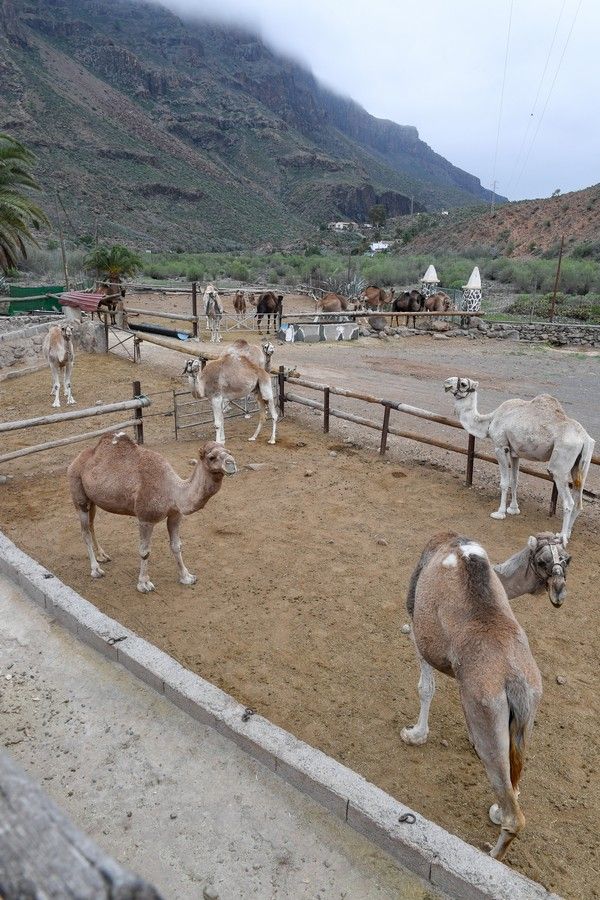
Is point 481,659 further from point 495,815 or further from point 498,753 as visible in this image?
point 495,815

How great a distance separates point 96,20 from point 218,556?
121086 mm

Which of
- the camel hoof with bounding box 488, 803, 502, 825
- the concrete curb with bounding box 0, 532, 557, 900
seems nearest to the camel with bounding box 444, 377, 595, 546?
the camel hoof with bounding box 488, 803, 502, 825

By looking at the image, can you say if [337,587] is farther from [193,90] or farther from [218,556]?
[193,90]

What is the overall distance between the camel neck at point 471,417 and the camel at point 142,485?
392cm

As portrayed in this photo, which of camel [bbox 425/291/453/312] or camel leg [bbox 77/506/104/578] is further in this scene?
camel [bbox 425/291/453/312]

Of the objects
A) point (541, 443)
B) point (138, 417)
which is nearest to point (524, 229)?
point (138, 417)

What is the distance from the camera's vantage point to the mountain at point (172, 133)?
56.5 m

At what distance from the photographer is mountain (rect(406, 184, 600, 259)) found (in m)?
46.1

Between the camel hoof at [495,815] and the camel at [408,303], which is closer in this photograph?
the camel hoof at [495,815]

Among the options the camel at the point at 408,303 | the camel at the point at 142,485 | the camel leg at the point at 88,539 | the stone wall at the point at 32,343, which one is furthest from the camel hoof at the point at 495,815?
the camel at the point at 408,303

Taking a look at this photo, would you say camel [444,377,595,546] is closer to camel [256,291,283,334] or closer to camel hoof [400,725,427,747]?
camel hoof [400,725,427,747]

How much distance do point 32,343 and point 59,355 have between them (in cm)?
572

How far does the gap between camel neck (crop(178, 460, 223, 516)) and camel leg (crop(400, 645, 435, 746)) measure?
6.85ft

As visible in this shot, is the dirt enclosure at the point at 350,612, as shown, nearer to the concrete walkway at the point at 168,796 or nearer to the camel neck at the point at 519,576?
the concrete walkway at the point at 168,796
